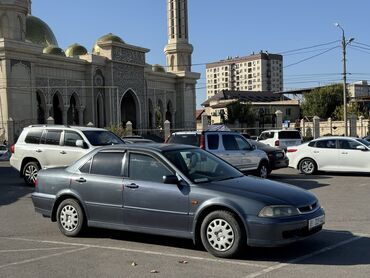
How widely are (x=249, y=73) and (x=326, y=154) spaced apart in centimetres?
13487

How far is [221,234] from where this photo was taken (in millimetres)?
6711

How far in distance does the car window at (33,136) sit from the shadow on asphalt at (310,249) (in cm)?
786

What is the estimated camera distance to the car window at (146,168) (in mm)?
7410

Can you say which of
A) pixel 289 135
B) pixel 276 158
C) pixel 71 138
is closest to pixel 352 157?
pixel 276 158

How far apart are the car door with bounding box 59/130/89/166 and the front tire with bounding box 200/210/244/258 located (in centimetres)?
839

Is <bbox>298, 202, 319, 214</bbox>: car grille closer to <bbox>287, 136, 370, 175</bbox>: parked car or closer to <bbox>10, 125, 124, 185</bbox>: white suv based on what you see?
<bbox>10, 125, 124, 185</bbox>: white suv

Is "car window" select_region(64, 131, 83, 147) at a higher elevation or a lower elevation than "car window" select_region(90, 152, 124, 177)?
higher

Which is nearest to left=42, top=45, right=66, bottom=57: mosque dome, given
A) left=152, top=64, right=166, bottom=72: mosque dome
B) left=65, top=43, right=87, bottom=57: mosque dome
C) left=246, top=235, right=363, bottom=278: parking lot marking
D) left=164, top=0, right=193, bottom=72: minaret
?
left=65, top=43, right=87, bottom=57: mosque dome

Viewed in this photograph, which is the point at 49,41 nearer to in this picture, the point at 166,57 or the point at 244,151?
the point at 166,57

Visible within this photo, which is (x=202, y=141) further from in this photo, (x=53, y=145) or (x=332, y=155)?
(x=332, y=155)

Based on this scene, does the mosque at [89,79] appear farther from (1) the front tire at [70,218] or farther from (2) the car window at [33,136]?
(1) the front tire at [70,218]

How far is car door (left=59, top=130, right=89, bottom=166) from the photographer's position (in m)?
14.7

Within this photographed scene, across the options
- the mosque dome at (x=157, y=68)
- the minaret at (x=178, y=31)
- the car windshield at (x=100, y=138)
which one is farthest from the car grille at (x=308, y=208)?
the mosque dome at (x=157, y=68)

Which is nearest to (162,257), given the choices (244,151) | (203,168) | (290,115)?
(203,168)
